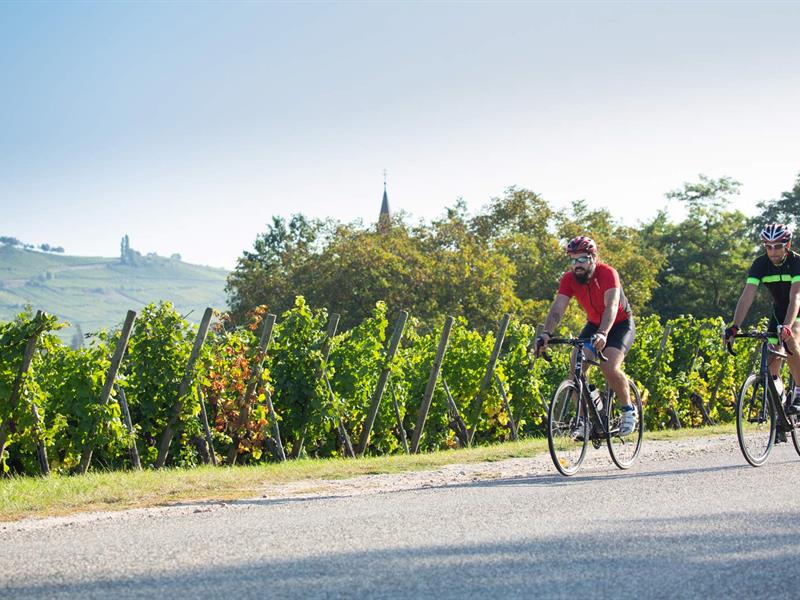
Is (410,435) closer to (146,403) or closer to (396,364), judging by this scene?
(396,364)

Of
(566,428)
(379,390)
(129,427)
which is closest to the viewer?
(566,428)

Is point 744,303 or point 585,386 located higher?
point 744,303

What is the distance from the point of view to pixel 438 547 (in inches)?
237

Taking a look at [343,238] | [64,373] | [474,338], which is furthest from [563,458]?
[343,238]

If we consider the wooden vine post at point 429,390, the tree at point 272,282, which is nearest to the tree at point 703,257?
the tree at point 272,282

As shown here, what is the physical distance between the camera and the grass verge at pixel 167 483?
829 cm

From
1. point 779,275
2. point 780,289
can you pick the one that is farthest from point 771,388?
point 779,275

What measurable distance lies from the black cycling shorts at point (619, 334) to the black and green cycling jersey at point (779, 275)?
132cm

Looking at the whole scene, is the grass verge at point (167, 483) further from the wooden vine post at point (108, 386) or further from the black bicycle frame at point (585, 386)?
the black bicycle frame at point (585, 386)

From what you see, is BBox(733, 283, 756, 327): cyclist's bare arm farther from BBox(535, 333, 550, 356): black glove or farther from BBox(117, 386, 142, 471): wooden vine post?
BBox(117, 386, 142, 471): wooden vine post

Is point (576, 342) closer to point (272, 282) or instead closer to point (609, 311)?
point (609, 311)

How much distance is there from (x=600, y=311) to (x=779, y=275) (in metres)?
1.94

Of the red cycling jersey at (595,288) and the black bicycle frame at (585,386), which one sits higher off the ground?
the red cycling jersey at (595,288)

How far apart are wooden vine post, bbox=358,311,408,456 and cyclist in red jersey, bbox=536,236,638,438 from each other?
4.66 metres
